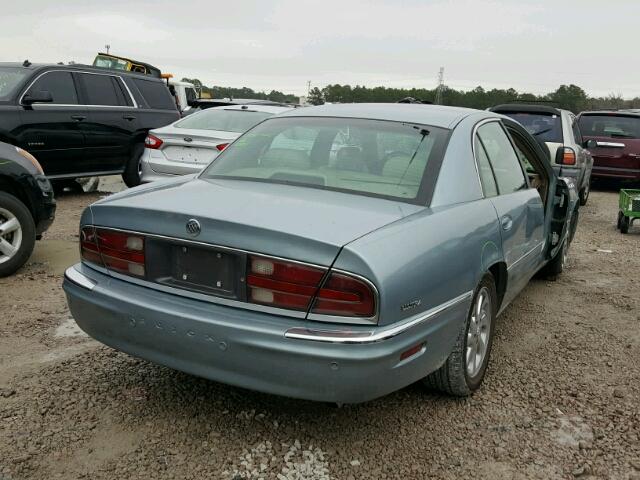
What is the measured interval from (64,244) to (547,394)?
16.4 ft

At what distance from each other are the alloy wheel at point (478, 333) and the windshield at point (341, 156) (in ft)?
2.33

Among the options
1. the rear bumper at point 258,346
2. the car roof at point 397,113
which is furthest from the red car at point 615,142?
the rear bumper at point 258,346

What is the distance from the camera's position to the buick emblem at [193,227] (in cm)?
259

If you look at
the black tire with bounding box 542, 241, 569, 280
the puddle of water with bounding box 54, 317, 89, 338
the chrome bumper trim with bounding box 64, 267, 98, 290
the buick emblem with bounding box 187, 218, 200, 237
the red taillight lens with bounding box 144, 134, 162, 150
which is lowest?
the puddle of water with bounding box 54, 317, 89, 338

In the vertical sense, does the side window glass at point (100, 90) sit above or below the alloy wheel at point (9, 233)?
above

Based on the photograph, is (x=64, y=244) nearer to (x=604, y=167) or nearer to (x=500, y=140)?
(x=500, y=140)

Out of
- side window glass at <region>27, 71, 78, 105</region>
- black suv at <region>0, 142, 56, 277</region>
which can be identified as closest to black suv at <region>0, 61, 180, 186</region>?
side window glass at <region>27, 71, 78, 105</region>

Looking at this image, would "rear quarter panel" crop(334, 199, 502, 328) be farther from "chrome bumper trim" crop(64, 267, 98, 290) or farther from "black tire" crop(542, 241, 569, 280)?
"black tire" crop(542, 241, 569, 280)

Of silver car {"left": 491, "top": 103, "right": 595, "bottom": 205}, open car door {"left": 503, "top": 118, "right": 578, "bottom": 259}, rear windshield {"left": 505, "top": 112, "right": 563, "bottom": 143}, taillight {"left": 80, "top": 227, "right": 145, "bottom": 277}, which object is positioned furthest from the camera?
rear windshield {"left": 505, "top": 112, "right": 563, "bottom": 143}

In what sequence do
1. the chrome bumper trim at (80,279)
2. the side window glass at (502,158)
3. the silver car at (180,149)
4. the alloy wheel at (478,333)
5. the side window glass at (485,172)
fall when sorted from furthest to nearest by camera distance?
→ the silver car at (180,149) < the side window glass at (502,158) < the side window glass at (485,172) < the alloy wheel at (478,333) < the chrome bumper trim at (80,279)

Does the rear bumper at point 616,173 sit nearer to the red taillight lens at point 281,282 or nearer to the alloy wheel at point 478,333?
the alloy wheel at point 478,333

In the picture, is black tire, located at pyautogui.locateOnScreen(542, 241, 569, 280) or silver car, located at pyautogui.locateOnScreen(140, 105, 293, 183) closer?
black tire, located at pyautogui.locateOnScreen(542, 241, 569, 280)

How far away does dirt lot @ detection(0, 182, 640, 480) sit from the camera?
2654 mm

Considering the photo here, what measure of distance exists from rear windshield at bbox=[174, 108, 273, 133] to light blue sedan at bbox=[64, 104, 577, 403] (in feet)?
15.8
